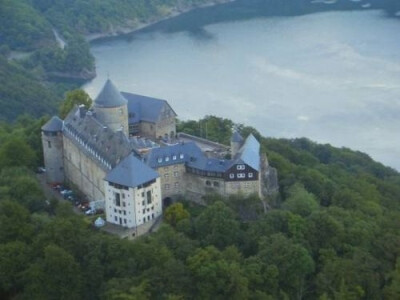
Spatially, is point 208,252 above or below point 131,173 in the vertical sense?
below

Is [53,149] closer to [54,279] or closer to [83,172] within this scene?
[83,172]

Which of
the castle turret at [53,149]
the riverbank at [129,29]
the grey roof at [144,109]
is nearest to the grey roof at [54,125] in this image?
the castle turret at [53,149]

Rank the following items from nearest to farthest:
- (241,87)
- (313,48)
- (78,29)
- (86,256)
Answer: (86,256)
(241,87)
(313,48)
(78,29)

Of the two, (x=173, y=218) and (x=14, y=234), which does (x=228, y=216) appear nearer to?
(x=173, y=218)

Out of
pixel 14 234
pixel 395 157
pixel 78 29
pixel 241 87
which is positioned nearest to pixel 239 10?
pixel 78 29

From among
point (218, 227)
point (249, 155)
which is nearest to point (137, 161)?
Result: point (218, 227)

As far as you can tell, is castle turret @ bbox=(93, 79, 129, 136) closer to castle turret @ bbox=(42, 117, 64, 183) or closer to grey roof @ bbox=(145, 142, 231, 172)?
castle turret @ bbox=(42, 117, 64, 183)

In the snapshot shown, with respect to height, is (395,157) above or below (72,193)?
below

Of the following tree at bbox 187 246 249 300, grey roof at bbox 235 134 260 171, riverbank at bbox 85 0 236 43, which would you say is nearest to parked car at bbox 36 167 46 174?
grey roof at bbox 235 134 260 171
